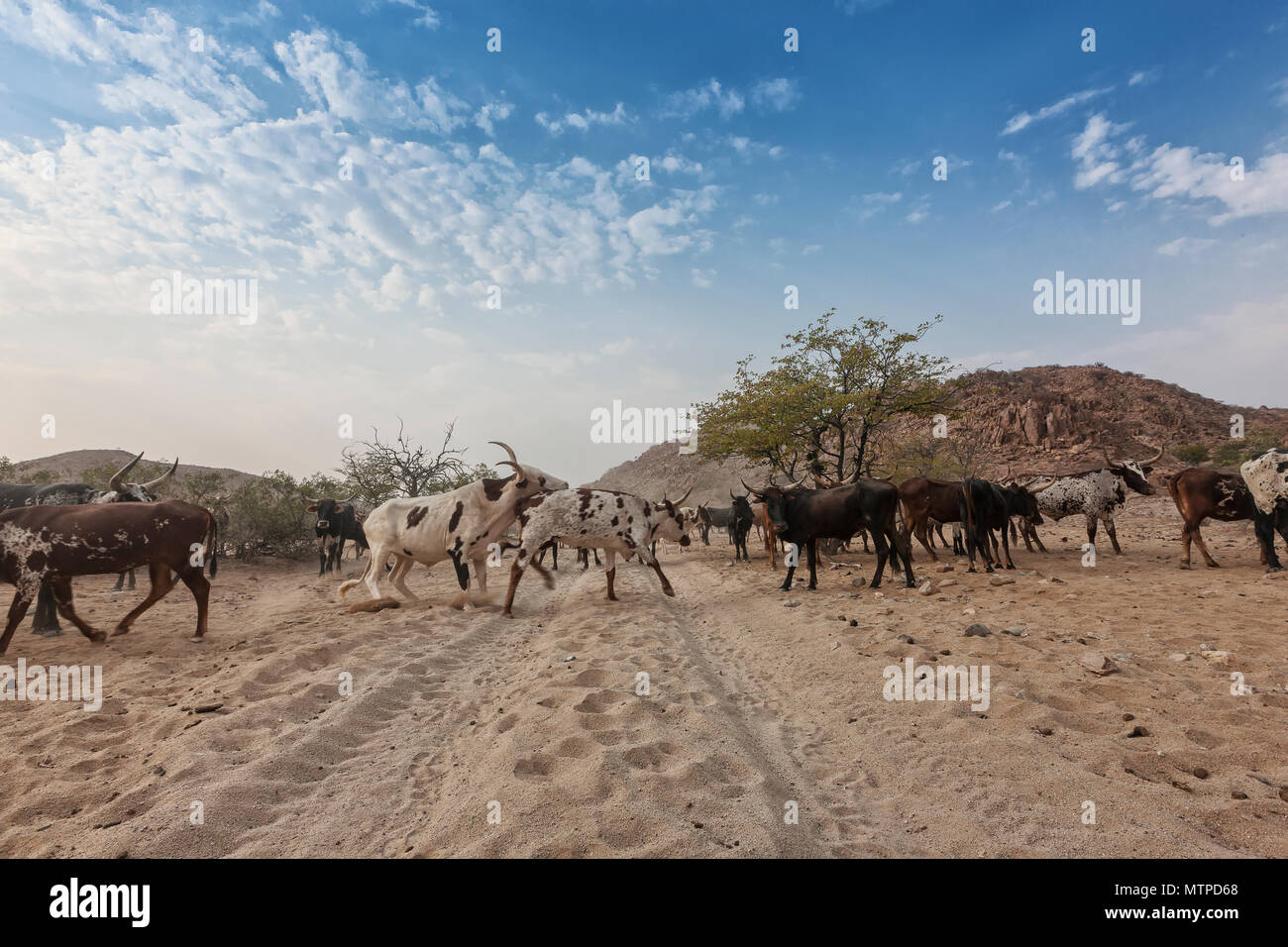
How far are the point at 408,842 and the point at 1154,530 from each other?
2322 cm

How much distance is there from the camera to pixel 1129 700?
14.6 ft

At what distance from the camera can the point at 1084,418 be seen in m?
43.0

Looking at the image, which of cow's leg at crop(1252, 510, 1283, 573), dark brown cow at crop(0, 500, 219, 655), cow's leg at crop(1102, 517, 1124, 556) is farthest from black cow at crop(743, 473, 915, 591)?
dark brown cow at crop(0, 500, 219, 655)

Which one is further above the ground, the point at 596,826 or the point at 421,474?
the point at 421,474

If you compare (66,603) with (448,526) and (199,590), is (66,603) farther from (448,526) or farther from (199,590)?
(448,526)

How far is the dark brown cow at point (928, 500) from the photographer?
12.6m

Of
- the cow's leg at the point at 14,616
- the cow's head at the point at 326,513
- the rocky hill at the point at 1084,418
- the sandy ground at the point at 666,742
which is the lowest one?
the sandy ground at the point at 666,742

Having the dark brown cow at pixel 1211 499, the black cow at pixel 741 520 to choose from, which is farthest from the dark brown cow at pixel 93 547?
the dark brown cow at pixel 1211 499

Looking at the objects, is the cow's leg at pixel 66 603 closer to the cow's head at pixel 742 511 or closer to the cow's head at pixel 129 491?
the cow's head at pixel 129 491

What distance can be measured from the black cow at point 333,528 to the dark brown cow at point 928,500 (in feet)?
49.6

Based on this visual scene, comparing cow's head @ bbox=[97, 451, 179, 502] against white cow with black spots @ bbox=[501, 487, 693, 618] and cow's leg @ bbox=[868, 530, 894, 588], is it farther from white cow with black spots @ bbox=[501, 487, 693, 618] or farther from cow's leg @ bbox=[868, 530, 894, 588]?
cow's leg @ bbox=[868, 530, 894, 588]
